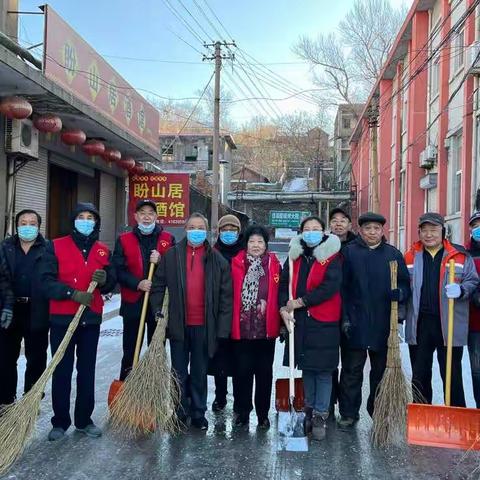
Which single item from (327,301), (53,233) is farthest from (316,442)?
(53,233)

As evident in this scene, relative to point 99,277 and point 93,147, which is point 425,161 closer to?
point 93,147

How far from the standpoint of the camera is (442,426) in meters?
3.60

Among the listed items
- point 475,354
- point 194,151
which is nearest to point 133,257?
point 475,354

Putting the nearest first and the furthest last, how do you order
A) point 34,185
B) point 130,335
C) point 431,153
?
point 130,335 → point 34,185 → point 431,153

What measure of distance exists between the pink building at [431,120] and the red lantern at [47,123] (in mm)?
6293

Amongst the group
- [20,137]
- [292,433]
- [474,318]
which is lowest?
[292,433]

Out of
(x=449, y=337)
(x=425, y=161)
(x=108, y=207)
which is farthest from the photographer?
(x=425, y=161)

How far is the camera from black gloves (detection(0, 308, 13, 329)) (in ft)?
12.8

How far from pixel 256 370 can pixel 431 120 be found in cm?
1268

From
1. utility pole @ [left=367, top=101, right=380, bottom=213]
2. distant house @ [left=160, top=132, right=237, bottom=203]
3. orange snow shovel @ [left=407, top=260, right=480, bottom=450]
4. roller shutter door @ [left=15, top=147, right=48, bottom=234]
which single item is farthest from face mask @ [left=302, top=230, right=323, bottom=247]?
distant house @ [left=160, top=132, right=237, bottom=203]

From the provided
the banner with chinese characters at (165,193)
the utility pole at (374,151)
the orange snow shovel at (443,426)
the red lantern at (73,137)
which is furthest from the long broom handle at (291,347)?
the utility pole at (374,151)

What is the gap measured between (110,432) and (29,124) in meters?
5.78

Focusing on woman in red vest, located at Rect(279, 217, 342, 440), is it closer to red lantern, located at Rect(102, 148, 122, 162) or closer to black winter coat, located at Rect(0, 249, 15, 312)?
black winter coat, located at Rect(0, 249, 15, 312)

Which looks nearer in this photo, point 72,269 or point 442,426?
point 442,426
